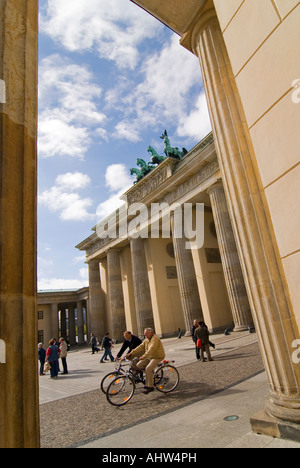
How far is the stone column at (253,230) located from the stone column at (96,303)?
1156 inches

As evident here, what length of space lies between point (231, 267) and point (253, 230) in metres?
13.4

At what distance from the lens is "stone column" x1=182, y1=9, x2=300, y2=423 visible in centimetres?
296

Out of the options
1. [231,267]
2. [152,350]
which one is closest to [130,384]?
[152,350]

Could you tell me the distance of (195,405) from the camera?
15.5 feet

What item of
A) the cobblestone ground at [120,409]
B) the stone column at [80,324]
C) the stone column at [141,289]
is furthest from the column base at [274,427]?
the stone column at [80,324]

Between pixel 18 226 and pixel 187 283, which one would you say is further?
pixel 187 283

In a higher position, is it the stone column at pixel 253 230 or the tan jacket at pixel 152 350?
the stone column at pixel 253 230

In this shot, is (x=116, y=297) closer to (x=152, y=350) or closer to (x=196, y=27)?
(x=152, y=350)

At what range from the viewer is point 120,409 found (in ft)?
17.3

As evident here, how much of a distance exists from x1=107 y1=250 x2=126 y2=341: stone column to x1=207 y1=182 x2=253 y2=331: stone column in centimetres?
1443

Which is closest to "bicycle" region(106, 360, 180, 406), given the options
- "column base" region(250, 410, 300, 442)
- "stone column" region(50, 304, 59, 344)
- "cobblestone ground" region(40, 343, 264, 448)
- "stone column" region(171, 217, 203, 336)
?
"cobblestone ground" region(40, 343, 264, 448)

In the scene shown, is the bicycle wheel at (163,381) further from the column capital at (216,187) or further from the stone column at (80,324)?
the stone column at (80,324)

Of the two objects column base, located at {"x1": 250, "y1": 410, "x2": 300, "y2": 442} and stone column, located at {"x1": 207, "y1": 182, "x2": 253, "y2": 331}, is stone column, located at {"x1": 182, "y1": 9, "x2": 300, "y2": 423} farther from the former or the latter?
stone column, located at {"x1": 207, "y1": 182, "x2": 253, "y2": 331}

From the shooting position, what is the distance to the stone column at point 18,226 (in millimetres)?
1552
